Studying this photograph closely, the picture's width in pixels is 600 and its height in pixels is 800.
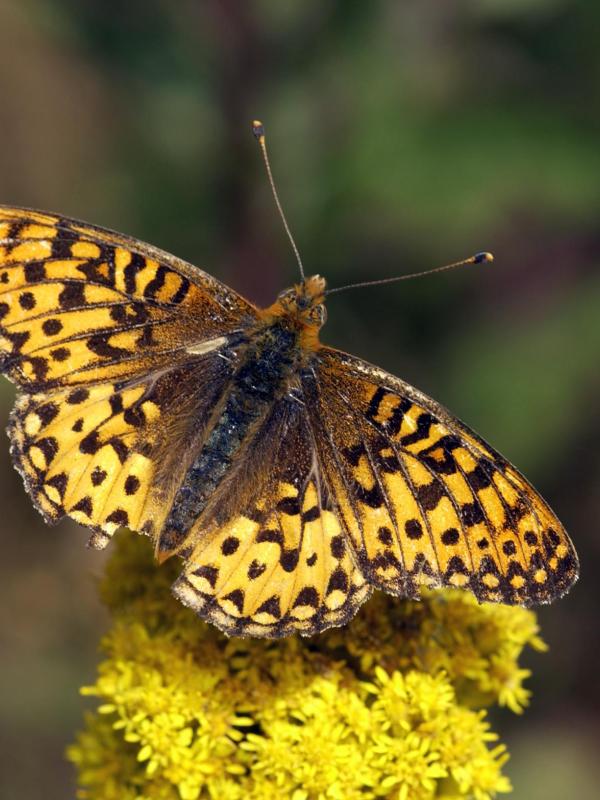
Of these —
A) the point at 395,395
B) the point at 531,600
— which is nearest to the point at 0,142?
the point at 395,395

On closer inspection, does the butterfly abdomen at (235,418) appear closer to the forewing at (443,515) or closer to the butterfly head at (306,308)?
the butterfly head at (306,308)

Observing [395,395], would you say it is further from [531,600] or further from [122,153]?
[122,153]

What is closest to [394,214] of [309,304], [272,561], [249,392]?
[309,304]

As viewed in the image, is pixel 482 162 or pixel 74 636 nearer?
pixel 482 162

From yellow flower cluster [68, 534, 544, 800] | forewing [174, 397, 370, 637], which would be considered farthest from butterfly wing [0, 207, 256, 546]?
yellow flower cluster [68, 534, 544, 800]

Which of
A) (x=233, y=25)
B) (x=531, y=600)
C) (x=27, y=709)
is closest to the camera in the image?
(x=531, y=600)

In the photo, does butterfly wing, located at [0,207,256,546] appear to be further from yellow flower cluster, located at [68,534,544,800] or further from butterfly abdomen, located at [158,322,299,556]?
yellow flower cluster, located at [68,534,544,800]
